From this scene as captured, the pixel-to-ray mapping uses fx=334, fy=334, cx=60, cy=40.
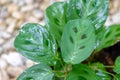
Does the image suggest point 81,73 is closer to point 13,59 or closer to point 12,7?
point 13,59

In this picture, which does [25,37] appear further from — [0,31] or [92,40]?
[0,31]

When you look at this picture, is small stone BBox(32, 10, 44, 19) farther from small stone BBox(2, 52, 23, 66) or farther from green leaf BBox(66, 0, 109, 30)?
green leaf BBox(66, 0, 109, 30)

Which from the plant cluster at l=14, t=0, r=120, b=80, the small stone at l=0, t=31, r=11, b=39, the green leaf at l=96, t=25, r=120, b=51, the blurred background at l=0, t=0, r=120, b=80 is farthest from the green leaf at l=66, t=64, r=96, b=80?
the small stone at l=0, t=31, r=11, b=39

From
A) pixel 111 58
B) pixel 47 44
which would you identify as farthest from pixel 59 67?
pixel 111 58

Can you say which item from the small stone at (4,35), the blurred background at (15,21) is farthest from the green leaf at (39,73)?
the small stone at (4,35)

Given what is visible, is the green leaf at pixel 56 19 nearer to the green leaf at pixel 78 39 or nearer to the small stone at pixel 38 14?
the green leaf at pixel 78 39
